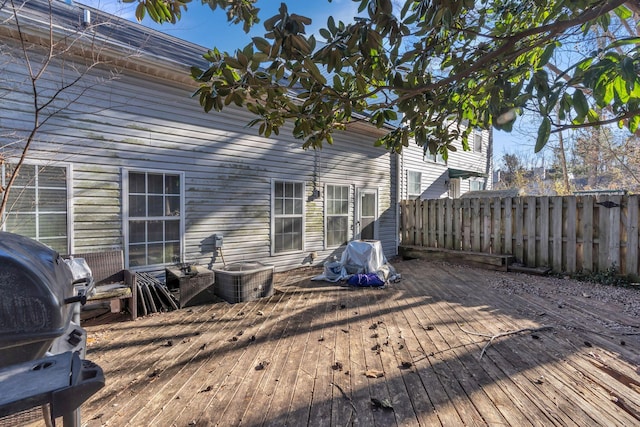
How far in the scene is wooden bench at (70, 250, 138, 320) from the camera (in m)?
3.52

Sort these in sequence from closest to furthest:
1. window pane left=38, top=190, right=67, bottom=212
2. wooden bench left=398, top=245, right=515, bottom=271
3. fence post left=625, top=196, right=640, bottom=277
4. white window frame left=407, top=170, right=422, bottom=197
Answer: window pane left=38, top=190, right=67, bottom=212, fence post left=625, top=196, right=640, bottom=277, wooden bench left=398, top=245, right=515, bottom=271, white window frame left=407, top=170, right=422, bottom=197

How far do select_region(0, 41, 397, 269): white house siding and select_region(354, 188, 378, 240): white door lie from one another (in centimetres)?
85

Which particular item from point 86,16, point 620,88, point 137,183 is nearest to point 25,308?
point 620,88

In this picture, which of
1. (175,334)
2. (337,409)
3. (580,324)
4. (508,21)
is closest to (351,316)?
(337,409)

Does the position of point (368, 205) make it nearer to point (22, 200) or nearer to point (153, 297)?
point (153, 297)

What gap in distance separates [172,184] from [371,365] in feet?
13.4

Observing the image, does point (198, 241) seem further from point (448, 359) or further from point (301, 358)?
point (448, 359)

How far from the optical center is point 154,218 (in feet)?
15.3

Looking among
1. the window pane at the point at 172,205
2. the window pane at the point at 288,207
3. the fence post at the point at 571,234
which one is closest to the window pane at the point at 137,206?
the window pane at the point at 172,205

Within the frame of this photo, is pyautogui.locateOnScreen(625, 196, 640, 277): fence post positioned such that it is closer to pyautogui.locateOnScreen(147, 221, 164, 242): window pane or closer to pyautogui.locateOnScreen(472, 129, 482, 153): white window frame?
pyautogui.locateOnScreen(147, 221, 164, 242): window pane

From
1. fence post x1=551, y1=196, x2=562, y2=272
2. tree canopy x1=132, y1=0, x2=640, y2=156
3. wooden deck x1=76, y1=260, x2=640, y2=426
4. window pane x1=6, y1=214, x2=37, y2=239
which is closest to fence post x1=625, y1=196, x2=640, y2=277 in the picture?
fence post x1=551, y1=196, x2=562, y2=272

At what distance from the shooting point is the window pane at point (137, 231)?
175 inches

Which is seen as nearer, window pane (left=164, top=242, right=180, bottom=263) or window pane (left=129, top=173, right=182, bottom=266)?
window pane (left=129, top=173, right=182, bottom=266)

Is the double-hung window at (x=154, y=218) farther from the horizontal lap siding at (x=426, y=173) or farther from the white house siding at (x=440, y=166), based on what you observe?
the horizontal lap siding at (x=426, y=173)
